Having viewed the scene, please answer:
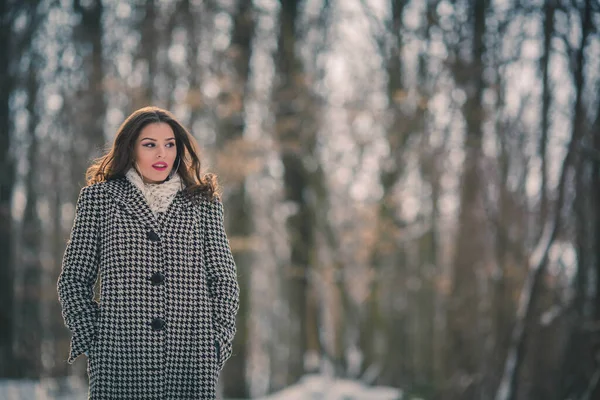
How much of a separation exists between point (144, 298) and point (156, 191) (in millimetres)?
497

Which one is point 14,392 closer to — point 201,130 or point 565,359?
point 565,359

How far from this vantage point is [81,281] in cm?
309

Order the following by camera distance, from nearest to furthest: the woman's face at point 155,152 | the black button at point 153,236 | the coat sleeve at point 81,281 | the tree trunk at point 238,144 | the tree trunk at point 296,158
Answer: the coat sleeve at point 81,281
the black button at point 153,236
the woman's face at point 155,152
the tree trunk at point 238,144
the tree trunk at point 296,158

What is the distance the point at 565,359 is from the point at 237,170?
5307 millimetres

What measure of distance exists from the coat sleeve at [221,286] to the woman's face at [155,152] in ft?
1.00

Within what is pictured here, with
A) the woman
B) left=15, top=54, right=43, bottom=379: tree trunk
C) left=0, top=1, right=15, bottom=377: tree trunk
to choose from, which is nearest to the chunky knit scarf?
the woman

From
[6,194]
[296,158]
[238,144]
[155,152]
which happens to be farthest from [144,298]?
[6,194]

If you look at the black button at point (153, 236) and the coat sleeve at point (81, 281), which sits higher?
the black button at point (153, 236)

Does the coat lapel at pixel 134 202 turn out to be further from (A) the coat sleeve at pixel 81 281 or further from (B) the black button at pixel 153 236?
(A) the coat sleeve at pixel 81 281

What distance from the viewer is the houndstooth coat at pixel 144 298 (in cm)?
305

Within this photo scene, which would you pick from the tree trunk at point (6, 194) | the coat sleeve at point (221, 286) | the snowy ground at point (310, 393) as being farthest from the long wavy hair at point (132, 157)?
the tree trunk at point (6, 194)

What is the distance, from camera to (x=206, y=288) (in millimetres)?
3227

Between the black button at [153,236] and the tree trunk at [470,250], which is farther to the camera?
the tree trunk at [470,250]

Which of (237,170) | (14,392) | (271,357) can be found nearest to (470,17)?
(237,170)
